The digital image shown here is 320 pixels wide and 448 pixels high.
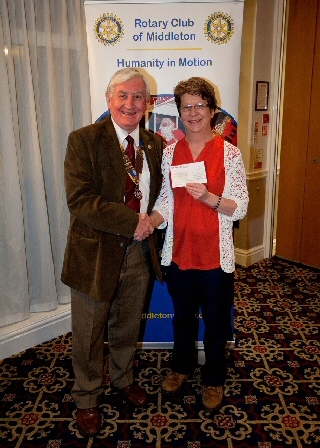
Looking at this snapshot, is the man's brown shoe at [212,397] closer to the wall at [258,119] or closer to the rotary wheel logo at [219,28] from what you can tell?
the wall at [258,119]

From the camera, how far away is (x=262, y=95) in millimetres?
4320

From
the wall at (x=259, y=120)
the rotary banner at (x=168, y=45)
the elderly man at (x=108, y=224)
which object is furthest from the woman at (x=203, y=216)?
the wall at (x=259, y=120)

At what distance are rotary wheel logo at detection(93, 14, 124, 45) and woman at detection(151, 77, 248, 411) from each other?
74 centimetres

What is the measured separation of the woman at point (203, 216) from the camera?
203 centimetres

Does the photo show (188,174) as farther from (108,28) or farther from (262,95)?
(262,95)

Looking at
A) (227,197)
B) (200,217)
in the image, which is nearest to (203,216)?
(200,217)

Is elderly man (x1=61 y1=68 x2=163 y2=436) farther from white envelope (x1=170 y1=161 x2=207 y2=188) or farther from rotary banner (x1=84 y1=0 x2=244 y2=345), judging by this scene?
rotary banner (x1=84 y1=0 x2=244 y2=345)

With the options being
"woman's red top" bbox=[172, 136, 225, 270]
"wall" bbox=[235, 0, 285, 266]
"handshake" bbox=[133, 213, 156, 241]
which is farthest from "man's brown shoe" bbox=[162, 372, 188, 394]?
"wall" bbox=[235, 0, 285, 266]

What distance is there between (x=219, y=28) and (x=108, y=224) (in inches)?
57.2

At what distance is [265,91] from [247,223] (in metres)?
1.41

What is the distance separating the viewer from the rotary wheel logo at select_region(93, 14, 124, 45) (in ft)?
8.19

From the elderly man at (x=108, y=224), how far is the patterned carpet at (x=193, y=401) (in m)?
0.21

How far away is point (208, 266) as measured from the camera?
83.6 inches

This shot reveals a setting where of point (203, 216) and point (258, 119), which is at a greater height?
point (258, 119)
